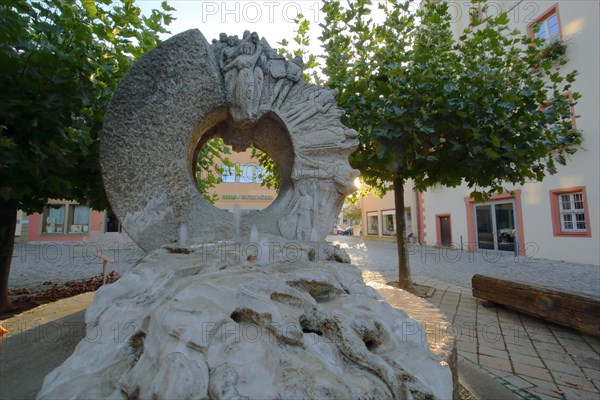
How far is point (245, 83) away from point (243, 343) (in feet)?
5.86

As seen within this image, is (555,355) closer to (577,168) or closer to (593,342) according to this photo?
A: (593,342)

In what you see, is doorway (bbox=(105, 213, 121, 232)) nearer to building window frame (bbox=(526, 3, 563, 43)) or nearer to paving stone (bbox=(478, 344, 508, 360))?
paving stone (bbox=(478, 344, 508, 360))

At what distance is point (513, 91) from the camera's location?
3492mm

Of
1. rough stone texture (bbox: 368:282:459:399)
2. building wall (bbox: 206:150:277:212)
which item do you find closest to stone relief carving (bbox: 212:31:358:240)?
rough stone texture (bbox: 368:282:459:399)

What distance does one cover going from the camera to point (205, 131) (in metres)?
2.58

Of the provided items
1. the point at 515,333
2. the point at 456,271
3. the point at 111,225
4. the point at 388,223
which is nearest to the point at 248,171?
→ the point at 456,271

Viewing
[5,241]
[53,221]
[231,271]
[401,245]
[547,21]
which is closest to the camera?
[231,271]

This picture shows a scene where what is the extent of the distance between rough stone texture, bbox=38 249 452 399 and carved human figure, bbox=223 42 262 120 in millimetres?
1214

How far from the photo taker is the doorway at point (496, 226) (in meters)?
11.2

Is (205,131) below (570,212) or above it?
above

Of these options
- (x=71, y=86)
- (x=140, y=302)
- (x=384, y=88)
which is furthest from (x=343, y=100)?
(x=140, y=302)

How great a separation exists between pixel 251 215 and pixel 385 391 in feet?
4.95

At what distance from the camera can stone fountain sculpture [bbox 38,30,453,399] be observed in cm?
102

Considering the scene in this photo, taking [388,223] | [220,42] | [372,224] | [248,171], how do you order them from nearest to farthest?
[220,42]
[248,171]
[388,223]
[372,224]
